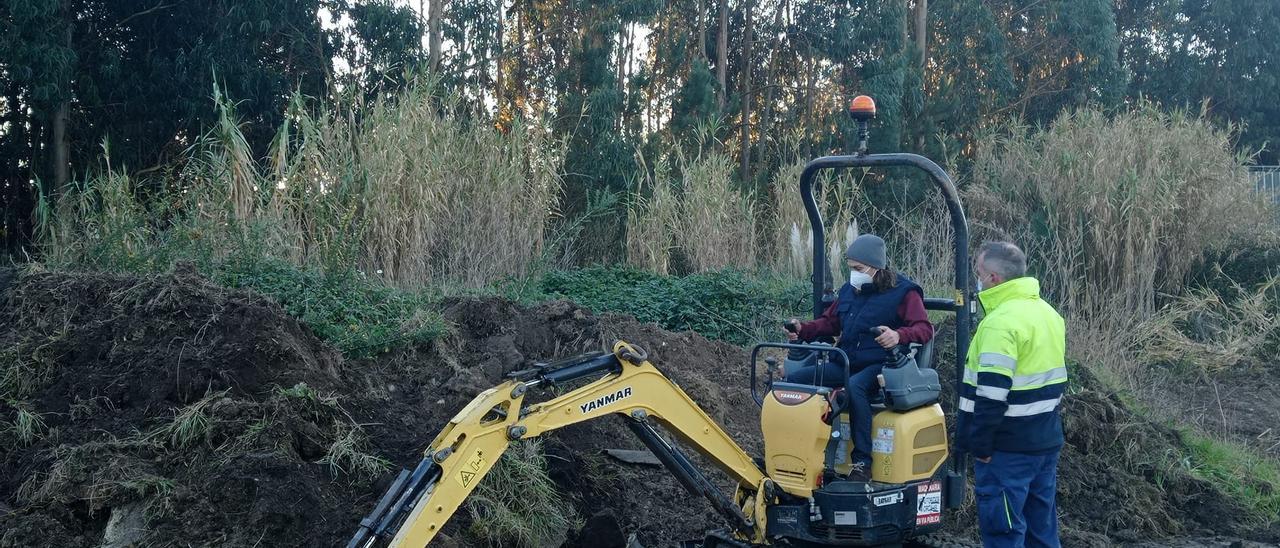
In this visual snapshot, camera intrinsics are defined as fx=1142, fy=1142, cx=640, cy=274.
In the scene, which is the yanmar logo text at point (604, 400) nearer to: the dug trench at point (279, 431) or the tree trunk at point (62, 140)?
the dug trench at point (279, 431)

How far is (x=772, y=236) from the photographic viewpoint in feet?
48.3

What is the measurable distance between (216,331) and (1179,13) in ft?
94.1

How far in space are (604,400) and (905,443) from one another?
5.00ft

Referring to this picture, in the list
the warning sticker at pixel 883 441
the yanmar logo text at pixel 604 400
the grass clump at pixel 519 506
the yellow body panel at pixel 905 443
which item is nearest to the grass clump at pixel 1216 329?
the yellow body panel at pixel 905 443

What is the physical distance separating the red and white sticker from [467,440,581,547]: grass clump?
2.08 m

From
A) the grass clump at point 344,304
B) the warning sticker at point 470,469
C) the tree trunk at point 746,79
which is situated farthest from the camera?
the tree trunk at point 746,79

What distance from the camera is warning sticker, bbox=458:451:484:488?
489 cm

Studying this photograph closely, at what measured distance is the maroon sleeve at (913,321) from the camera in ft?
18.8

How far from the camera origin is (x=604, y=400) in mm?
5457

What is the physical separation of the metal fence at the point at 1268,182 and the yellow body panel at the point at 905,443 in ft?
39.1

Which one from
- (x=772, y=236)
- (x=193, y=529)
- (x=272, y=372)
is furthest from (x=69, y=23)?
(x=193, y=529)

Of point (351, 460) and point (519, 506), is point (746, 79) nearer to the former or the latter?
point (519, 506)

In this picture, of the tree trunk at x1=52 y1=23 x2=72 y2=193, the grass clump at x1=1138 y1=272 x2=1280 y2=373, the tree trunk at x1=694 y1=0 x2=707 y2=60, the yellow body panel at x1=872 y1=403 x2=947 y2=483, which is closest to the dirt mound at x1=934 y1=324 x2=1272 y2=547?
the yellow body panel at x1=872 y1=403 x2=947 y2=483

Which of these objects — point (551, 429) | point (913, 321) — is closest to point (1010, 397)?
point (913, 321)
